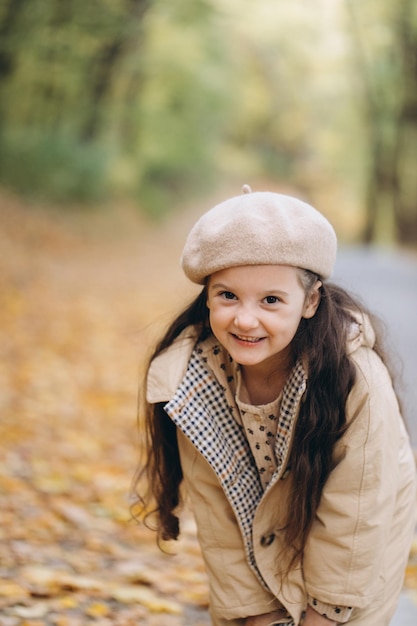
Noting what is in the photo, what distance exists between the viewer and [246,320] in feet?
6.29

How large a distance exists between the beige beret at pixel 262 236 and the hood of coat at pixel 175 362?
8.5 inches

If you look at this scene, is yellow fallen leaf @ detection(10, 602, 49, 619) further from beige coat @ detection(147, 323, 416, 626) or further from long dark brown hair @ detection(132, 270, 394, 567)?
long dark brown hair @ detection(132, 270, 394, 567)

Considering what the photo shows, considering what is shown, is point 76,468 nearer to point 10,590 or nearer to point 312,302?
point 10,590

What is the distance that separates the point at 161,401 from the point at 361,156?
29034 millimetres

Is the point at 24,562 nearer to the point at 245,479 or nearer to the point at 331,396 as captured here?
the point at 245,479

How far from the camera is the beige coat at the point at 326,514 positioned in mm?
1962

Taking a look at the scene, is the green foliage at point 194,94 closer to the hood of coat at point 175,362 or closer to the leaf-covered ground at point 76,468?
the leaf-covered ground at point 76,468

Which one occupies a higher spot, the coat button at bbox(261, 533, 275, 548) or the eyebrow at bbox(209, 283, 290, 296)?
the eyebrow at bbox(209, 283, 290, 296)

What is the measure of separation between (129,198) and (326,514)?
18334 mm

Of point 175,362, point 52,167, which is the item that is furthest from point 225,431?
point 52,167

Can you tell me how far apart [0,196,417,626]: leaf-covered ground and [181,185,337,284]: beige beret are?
0.59 meters

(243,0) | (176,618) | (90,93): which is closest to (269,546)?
(176,618)

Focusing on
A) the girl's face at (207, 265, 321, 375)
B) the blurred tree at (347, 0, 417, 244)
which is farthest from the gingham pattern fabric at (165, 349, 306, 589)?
the blurred tree at (347, 0, 417, 244)

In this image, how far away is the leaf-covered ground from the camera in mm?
2752
